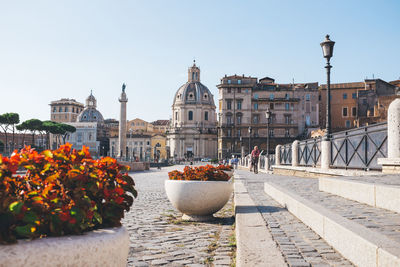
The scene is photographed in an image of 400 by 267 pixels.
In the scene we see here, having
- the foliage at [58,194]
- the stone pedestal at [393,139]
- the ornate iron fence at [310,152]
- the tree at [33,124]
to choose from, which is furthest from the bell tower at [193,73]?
the foliage at [58,194]

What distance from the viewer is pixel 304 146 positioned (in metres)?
17.8

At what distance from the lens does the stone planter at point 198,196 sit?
270 inches

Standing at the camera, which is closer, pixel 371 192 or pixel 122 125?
pixel 371 192

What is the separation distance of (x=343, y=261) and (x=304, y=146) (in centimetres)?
1479

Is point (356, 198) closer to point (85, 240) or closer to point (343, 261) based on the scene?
point (343, 261)

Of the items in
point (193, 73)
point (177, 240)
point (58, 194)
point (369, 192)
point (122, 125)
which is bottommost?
point (177, 240)

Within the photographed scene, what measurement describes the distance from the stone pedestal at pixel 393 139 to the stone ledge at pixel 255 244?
454 cm

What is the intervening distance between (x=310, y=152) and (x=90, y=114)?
117625 mm

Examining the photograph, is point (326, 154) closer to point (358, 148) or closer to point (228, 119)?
point (358, 148)

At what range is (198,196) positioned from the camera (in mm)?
6871

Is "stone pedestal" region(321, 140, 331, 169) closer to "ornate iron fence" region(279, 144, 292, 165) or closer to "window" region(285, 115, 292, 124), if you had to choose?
"ornate iron fence" region(279, 144, 292, 165)

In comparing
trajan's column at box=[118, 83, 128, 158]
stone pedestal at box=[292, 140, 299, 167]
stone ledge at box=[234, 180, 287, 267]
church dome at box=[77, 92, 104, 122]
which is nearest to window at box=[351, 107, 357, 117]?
trajan's column at box=[118, 83, 128, 158]

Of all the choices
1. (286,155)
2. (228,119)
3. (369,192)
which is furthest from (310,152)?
(228,119)

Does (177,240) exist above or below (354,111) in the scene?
below
